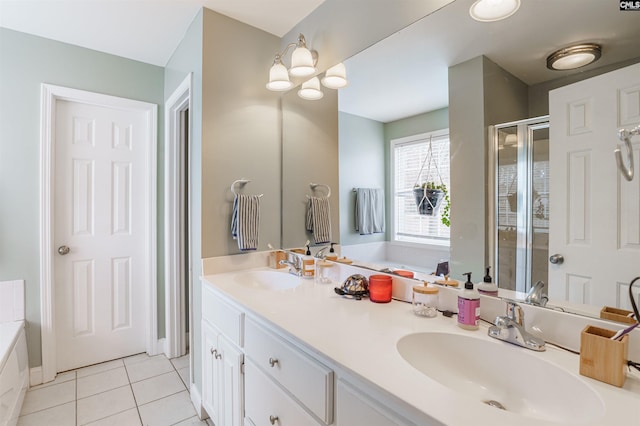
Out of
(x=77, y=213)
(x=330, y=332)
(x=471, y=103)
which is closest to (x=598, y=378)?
(x=330, y=332)

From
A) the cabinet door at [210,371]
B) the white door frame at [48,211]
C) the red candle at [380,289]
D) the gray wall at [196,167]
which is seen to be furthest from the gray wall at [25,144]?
the red candle at [380,289]

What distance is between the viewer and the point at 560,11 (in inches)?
36.3

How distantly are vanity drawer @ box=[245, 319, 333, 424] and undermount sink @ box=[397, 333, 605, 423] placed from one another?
0.84 ft

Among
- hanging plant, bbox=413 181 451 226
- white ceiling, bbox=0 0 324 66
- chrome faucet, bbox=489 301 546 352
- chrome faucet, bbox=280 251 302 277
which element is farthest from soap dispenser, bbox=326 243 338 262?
white ceiling, bbox=0 0 324 66

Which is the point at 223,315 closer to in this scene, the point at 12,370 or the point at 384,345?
the point at 384,345

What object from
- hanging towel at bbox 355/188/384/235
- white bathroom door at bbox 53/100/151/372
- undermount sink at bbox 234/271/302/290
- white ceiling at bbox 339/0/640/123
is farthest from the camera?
white bathroom door at bbox 53/100/151/372

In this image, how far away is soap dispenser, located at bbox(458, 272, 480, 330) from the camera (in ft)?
3.32

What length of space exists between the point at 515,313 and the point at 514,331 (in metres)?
0.08

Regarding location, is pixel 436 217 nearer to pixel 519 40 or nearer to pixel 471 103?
pixel 471 103

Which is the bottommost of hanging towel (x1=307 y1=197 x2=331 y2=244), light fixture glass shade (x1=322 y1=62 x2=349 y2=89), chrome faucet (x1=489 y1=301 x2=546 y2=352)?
chrome faucet (x1=489 y1=301 x2=546 y2=352)

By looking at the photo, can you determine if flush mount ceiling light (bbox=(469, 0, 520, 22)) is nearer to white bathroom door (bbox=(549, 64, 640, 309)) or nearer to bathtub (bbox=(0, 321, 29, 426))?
white bathroom door (bbox=(549, 64, 640, 309))

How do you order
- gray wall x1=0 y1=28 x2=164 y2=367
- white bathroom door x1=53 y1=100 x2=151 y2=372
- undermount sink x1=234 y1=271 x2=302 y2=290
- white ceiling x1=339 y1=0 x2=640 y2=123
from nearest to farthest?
white ceiling x1=339 y1=0 x2=640 y2=123
undermount sink x1=234 y1=271 x2=302 y2=290
gray wall x1=0 y1=28 x2=164 y2=367
white bathroom door x1=53 y1=100 x2=151 y2=372

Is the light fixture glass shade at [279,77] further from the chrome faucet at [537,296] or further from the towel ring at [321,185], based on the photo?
the chrome faucet at [537,296]

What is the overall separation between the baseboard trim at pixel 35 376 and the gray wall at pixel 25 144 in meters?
0.04
